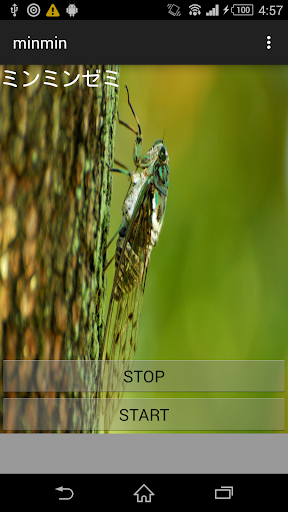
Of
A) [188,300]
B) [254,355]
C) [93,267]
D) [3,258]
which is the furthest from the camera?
[188,300]

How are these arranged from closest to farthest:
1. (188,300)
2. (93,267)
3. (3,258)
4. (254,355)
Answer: (3,258), (93,267), (254,355), (188,300)

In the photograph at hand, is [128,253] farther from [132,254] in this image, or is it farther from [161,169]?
[161,169]
